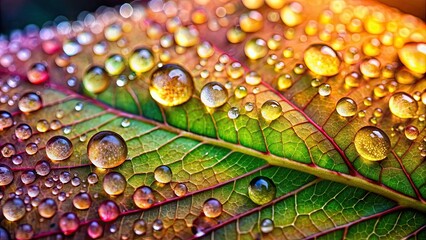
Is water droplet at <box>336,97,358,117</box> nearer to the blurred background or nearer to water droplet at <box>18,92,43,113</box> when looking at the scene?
water droplet at <box>18,92,43,113</box>

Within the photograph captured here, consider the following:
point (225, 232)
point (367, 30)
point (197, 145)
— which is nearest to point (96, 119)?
point (197, 145)

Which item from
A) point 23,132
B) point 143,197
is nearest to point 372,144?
point 143,197

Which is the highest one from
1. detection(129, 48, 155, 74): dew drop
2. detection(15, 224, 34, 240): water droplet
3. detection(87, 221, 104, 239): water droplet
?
detection(129, 48, 155, 74): dew drop

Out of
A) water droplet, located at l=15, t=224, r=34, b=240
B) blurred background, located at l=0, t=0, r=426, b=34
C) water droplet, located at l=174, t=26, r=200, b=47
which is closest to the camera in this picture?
water droplet, located at l=15, t=224, r=34, b=240

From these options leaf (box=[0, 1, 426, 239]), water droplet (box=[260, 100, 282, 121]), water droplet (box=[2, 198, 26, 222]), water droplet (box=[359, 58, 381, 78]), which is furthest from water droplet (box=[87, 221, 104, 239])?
water droplet (box=[359, 58, 381, 78])

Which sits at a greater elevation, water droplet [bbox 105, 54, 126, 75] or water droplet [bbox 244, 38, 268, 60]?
water droplet [bbox 244, 38, 268, 60]

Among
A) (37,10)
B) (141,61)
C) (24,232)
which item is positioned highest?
(141,61)

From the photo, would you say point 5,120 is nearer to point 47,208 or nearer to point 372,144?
point 47,208

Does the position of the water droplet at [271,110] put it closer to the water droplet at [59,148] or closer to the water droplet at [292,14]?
the water droplet at [292,14]
